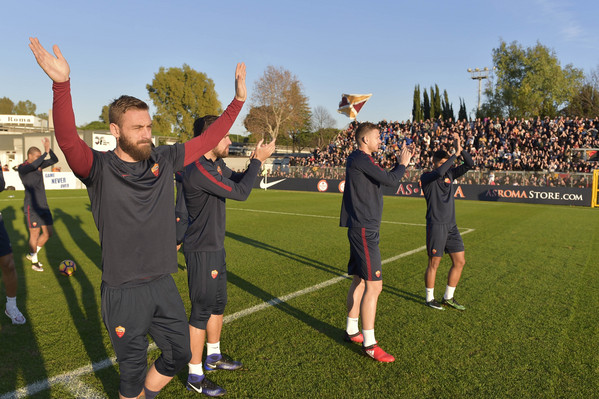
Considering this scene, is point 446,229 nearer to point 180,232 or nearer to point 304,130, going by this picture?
point 180,232

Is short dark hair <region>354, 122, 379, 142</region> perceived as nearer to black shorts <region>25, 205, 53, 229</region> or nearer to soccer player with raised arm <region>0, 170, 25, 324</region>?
soccer player with raised arm <region>0, 170, 25, 324</region>

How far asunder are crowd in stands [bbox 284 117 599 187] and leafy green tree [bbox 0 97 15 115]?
90.4m

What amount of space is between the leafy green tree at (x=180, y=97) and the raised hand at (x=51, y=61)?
59.1 metres

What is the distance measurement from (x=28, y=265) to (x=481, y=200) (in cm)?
2570

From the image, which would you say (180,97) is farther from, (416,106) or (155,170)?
(155,170)

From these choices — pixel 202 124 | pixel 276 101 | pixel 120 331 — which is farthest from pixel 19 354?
pixel 276 101

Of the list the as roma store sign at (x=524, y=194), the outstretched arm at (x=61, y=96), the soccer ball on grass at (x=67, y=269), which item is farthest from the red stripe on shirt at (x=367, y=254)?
the as roma store sign at (x=524, y=194)

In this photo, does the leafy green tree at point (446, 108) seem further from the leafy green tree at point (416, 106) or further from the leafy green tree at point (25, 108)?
the leafy green tree at point (25, 108)

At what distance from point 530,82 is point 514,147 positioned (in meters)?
26.8

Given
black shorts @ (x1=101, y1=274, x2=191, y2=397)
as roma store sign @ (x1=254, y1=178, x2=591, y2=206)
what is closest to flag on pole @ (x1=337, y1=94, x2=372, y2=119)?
as roma store sign @ (x1=254, y1=178, x2=591, y2=206)

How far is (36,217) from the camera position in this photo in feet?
26.4

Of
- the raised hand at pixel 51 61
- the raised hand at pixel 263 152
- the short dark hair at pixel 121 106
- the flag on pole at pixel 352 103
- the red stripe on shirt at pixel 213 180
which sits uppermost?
the flag on pole at pixel 352 103

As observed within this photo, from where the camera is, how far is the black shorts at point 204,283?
3477 mm

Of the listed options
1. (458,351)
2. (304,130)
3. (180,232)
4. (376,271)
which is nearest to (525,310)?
(458,351)
